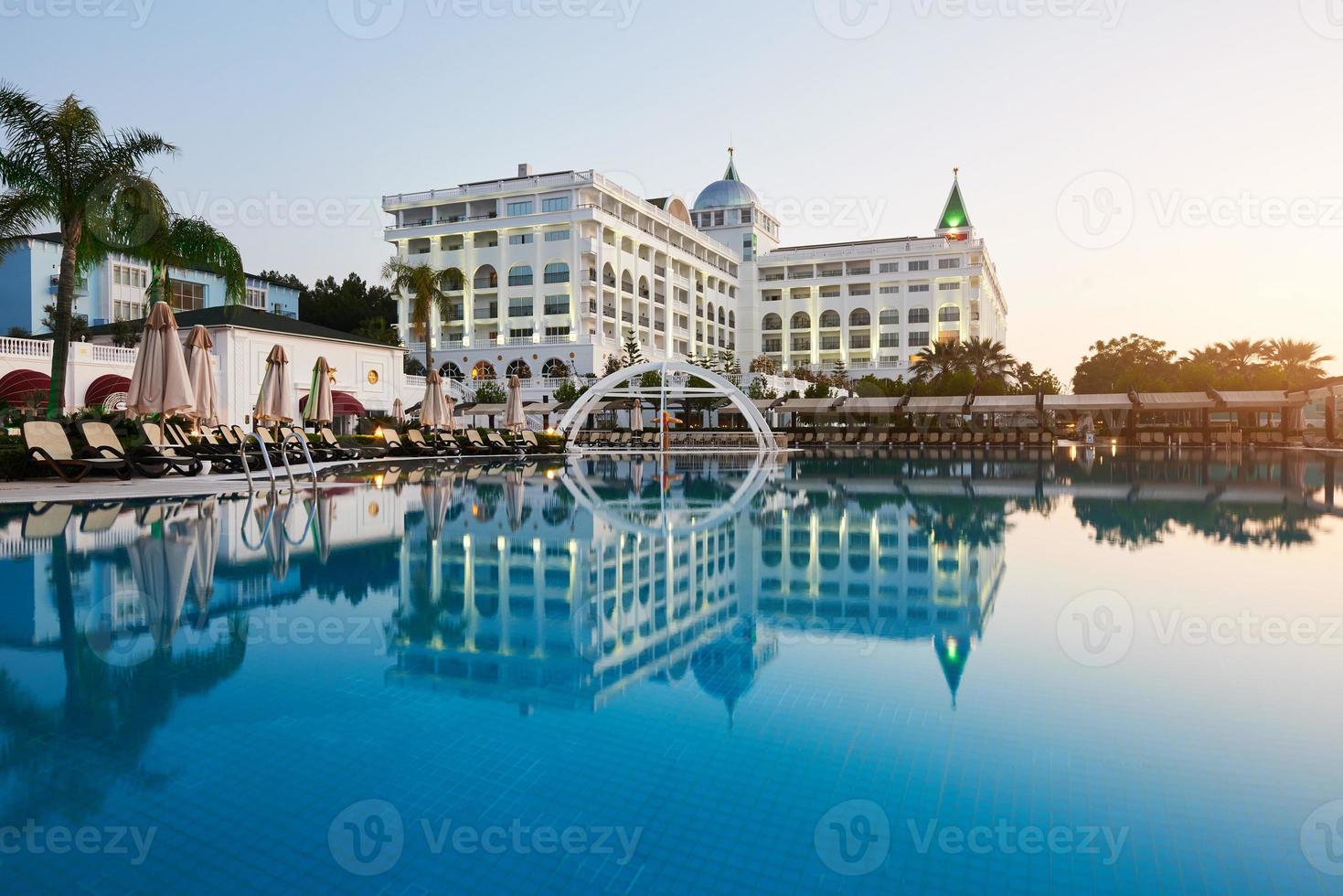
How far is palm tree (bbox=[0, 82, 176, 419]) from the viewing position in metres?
16.3

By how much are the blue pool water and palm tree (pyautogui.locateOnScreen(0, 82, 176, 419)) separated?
427 inches

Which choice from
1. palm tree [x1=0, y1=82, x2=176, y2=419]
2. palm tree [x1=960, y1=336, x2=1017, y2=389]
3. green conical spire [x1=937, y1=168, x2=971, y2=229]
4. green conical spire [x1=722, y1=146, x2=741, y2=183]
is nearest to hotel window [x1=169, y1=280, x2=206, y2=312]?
palm tree [x1=0, y1=82, x2=176, y2=419]

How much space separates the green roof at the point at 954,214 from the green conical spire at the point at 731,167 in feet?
65.7

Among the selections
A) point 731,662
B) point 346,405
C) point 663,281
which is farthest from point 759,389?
point 731,662

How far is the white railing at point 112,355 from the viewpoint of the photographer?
2652 cm

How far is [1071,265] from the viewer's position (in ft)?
130

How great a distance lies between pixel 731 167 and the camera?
280ft

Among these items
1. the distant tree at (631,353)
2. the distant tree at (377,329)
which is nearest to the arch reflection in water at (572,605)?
the distant tree at (631,353)

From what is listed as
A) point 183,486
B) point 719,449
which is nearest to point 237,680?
point 183,486

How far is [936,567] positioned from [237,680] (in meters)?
5.11

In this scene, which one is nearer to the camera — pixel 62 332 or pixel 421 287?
pixel 62 332

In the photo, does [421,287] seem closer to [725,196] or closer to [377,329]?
[377,329]

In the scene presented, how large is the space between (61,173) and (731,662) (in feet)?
59.1

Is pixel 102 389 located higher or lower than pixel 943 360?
lower
